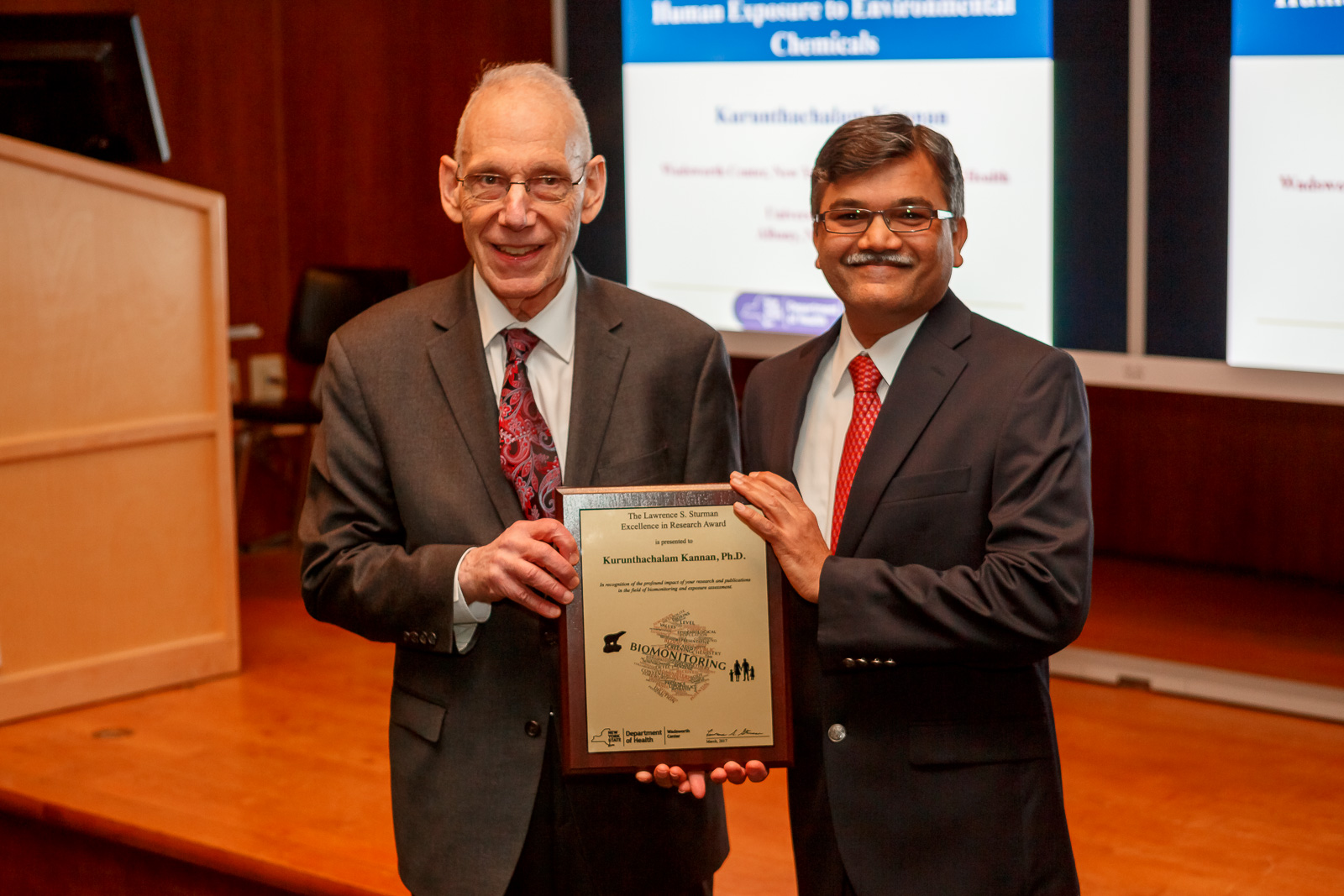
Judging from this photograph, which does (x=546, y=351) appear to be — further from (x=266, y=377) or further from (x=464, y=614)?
(x=266, y=377)

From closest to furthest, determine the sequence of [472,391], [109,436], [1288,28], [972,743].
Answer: [972,743] → [472,391] → [1288,28] → [109,436]

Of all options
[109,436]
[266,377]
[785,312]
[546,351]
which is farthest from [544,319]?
[266,377]

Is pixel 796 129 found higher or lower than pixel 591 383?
higher

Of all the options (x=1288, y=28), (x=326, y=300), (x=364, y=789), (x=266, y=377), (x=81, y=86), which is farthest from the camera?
(x=266, y=377)

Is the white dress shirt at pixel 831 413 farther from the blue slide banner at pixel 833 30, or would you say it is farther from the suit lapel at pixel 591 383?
the blue slide banner at pixel 833 30

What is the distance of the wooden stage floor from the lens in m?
2.88

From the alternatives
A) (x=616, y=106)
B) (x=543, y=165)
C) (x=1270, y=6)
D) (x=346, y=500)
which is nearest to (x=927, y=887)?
(x=346, y=500)

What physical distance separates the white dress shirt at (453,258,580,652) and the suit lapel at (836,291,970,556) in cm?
39

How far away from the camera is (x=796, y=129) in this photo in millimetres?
4414

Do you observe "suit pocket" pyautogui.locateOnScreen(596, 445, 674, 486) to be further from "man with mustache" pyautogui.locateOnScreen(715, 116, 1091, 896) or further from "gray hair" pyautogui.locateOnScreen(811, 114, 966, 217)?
"gray hair" pyautogui.locateOnScreen(811, 114, 966, 217)

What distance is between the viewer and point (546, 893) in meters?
1.86

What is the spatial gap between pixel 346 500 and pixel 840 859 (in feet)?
2.56

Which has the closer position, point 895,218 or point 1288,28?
point 895,218

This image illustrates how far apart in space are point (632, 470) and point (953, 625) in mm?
473
